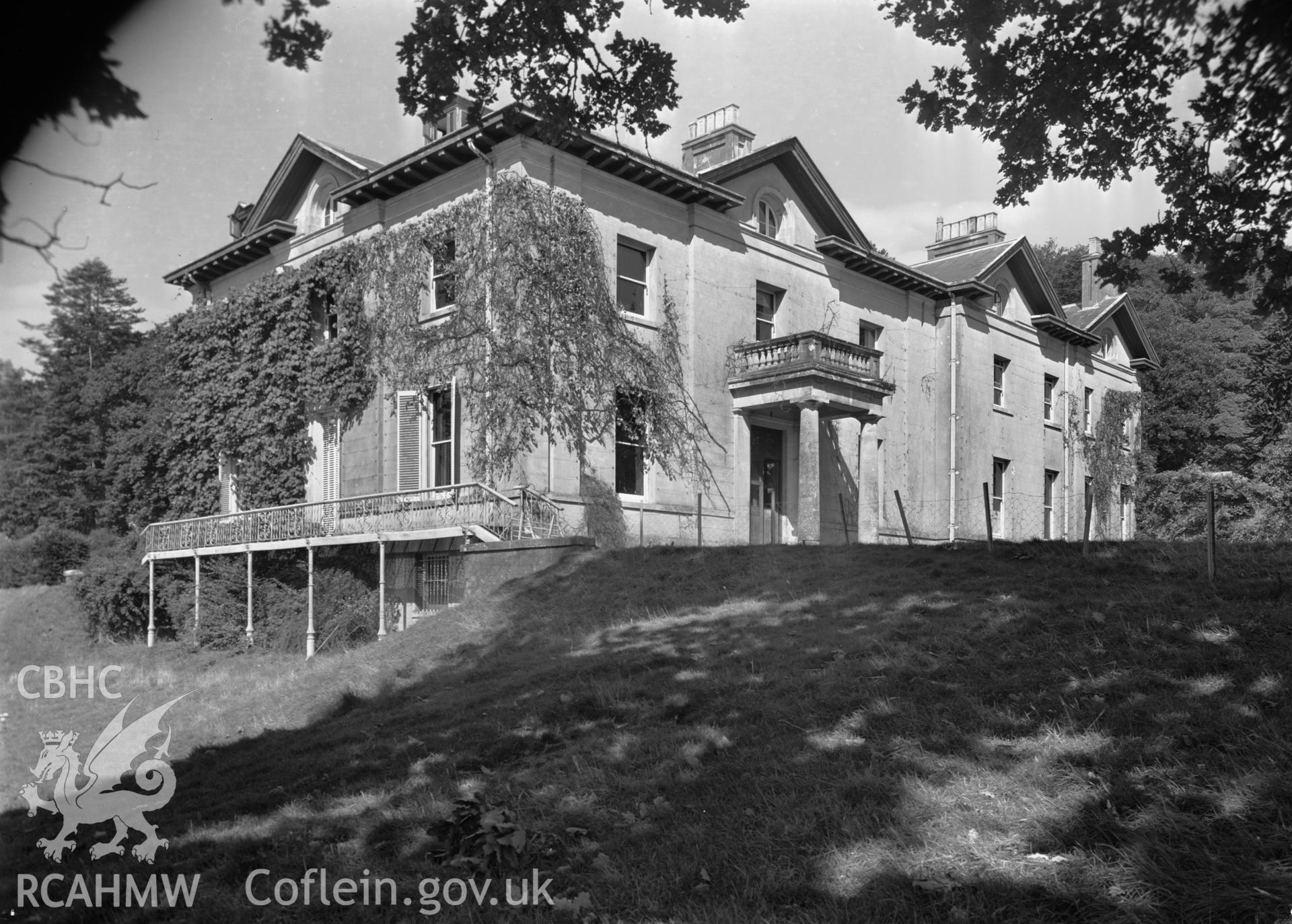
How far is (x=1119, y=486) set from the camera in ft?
101

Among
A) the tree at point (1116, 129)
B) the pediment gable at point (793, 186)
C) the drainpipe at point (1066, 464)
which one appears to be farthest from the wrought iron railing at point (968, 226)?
the tree at point (1116, 129)

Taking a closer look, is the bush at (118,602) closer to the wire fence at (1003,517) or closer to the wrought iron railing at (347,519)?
the wrought iron railing at (347,519)

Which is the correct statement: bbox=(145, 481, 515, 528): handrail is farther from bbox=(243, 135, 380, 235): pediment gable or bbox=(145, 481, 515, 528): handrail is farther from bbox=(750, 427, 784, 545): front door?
bbox=(750, 427, 784, 545): front door

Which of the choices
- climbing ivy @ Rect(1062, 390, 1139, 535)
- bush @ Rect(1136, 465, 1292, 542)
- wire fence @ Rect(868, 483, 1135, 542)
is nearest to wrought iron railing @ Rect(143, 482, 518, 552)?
wire fence @ Rect(868, 483, 1135, 542)

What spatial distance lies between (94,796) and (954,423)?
2384cm

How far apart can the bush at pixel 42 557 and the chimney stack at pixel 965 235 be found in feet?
83.0

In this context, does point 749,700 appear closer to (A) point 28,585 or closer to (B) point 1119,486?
(A) point 28,585

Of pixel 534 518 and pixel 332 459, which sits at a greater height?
pixel 332 459

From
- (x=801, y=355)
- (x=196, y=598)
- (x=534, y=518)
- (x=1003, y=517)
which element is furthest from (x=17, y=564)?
(x=1003, y=517)

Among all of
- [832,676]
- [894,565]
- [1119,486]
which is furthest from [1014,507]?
[832,676]

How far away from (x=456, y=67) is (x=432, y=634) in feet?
27.4

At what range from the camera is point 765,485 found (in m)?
22.6

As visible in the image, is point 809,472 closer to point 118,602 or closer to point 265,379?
point 265,379

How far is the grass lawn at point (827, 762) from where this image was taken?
4.53m
